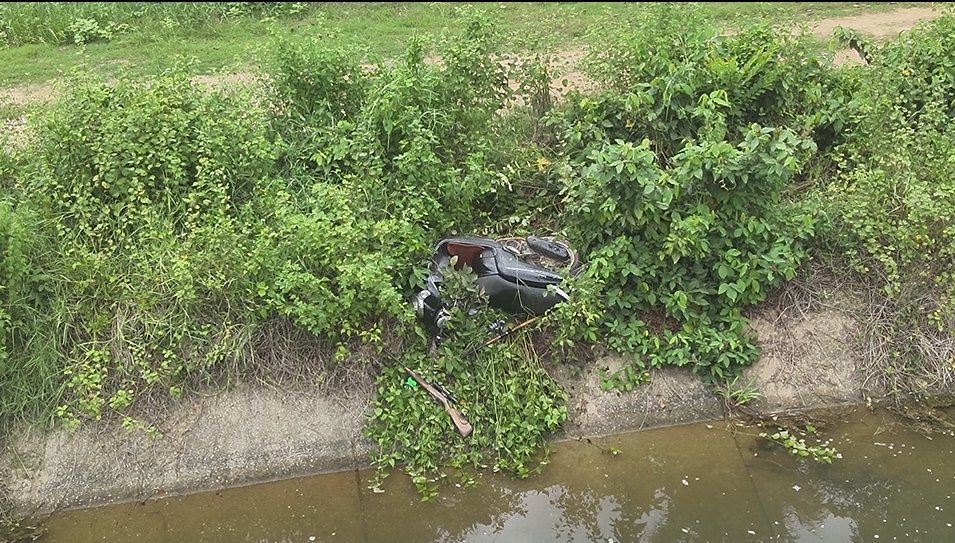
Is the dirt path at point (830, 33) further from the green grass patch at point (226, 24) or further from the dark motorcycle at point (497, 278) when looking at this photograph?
the dark motorcycle at point (497, 278)

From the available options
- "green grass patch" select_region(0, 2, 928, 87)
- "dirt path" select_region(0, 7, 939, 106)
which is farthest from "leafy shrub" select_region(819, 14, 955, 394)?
"green grass patch" select_region(0, 2, 928, 87)

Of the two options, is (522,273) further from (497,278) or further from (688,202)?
(688,202)

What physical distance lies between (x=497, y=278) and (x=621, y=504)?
1.52m

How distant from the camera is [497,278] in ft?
16.7

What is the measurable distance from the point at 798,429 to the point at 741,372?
0.48m

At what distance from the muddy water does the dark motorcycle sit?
36.4 inches

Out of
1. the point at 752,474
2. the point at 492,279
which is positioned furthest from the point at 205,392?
the point at 752,474

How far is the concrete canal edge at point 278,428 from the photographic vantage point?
4699 mm

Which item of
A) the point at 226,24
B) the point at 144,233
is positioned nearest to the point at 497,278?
the point at 144,233

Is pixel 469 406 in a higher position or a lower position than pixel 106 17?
lower

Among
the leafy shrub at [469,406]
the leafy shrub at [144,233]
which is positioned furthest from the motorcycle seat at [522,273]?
the leafy shrub at [144,233]

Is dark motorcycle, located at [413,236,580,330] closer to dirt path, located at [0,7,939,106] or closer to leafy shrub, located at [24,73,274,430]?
leafy shrub, located at [24,73,274,430]

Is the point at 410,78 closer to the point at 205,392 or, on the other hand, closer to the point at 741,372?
the point at 205,392

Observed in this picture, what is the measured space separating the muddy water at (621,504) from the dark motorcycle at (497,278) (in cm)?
92
